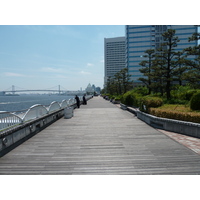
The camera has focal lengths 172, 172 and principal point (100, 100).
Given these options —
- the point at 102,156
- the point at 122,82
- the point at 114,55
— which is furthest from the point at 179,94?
the point at 114,55

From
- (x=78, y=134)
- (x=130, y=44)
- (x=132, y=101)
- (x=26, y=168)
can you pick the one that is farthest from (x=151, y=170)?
(x=130, y=44)

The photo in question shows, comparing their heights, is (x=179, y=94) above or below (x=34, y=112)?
above

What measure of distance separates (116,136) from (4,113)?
4754 millimetres

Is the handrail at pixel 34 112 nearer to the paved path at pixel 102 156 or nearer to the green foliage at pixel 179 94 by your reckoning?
the paved path at pixel 102 156

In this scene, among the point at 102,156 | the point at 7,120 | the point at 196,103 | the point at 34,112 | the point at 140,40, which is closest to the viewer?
the point at 102,156

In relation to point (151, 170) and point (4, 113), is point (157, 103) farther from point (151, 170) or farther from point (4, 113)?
point (4, 113)

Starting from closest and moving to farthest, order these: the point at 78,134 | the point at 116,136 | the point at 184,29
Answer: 1. the point at 116,136
2. the point at 78,134
3. the point at 184,29

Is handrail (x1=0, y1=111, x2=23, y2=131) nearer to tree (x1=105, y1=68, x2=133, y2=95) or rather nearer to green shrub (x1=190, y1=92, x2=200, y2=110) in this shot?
green shrub (x1=190, y1=92, x2=200, y2=110)

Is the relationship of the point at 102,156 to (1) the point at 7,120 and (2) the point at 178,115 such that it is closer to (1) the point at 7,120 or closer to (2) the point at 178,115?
(1) the point at 7,120

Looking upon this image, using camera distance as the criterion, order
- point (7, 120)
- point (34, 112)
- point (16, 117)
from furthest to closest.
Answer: point (34, 112), point (16, 117), point (7, 120)

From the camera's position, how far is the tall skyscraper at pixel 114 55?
18688 centimetres

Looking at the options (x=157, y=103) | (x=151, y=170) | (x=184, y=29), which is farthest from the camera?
(x=184, y=29)

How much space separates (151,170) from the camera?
4.52 metres

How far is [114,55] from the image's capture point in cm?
18912
